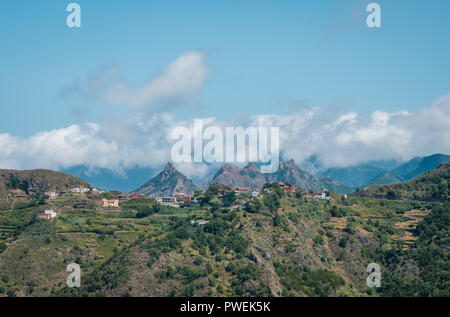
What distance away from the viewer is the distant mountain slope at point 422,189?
6531 inches

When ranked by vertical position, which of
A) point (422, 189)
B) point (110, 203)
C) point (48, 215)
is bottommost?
point (48, 215)

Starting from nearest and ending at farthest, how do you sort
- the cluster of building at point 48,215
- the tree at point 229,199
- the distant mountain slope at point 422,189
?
1. the cluster of building at point 48,215
2. the distant mountain slope at point 422,189
3. the tree at point 229,199

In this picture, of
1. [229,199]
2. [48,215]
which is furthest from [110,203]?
[229,199]

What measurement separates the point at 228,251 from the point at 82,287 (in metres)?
25.5

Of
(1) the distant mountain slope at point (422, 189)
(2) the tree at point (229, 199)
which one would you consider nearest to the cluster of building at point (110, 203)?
(2) the tree at point (229, 199)

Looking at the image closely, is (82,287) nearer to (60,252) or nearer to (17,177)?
(60,252)

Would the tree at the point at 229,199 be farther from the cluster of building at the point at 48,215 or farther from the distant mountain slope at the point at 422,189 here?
the cluster of building at the point at 48,215

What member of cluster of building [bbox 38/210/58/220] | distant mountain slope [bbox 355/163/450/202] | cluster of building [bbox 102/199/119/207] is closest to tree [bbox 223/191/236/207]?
cluster of building [bbox 102/199/119/207]

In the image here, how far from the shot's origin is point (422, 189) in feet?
564

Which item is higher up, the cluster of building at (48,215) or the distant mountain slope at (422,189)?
the distant mountain slope at (422,189)

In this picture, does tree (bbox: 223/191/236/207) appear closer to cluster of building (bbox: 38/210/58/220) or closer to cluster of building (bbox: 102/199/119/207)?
cluster of building (bbox: 102/199/119/207)

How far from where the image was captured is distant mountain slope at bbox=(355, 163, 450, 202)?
544 feet

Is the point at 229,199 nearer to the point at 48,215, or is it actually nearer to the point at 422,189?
the point at 48,215
